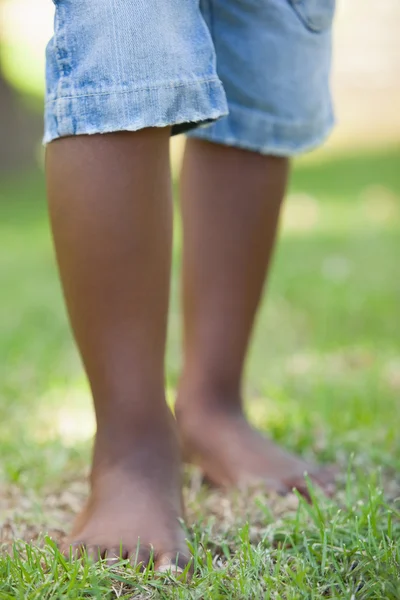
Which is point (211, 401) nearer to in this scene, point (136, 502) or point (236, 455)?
point (236, 455)

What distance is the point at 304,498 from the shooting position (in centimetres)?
106

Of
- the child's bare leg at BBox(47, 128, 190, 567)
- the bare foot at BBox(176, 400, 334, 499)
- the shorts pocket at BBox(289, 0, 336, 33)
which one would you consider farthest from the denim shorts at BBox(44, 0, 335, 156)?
the bare foot at BBox(176, 400, 334, 499)

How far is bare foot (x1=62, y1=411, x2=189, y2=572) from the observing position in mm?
877

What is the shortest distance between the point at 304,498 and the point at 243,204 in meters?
0.44

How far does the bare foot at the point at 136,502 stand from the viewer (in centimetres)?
88

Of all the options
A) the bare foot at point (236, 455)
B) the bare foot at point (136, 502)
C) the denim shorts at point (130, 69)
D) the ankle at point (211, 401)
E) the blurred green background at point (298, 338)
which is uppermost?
the denim shorts at point (130, 69)

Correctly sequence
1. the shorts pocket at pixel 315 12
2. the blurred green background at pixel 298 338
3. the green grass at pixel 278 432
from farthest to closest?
Answer: 1. the blurred green background at pixel 298 338
2. the shorts pocket at pixel 315 12
3. the green grass at pixel 278 432

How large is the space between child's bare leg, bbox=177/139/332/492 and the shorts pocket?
0.66 feet

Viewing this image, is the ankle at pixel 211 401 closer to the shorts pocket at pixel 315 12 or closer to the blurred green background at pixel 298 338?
the blurred green background at pixel 298 338

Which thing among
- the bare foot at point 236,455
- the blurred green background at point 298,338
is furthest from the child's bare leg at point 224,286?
the blurred green background at point 298,338

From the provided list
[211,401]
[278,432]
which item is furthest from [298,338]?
[211,401]

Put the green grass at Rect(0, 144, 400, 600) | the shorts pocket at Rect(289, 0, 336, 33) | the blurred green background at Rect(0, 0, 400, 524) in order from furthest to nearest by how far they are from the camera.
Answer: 1. the blurred green background at Rect(0, 0, 400, 524)
2. the shorts pocket at Rect(289, 0, 336, 33)
3. the green grass at Rect(0, 144, 400, 600)

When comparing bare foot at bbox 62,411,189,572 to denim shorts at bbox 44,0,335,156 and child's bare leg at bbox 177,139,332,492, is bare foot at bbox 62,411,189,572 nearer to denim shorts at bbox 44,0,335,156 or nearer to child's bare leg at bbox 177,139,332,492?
A: child's bare leg at bbox 177,139,332,492

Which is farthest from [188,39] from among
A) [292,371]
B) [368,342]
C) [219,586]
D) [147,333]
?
[368,342]
